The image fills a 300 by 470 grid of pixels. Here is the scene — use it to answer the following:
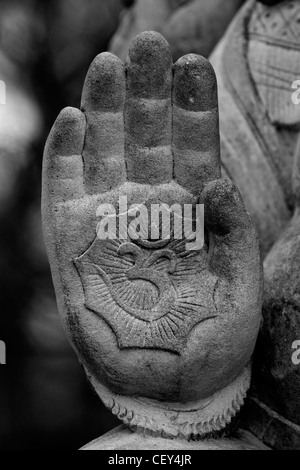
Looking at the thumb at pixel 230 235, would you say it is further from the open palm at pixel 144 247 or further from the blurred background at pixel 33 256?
the blurred background at pixel 33 256

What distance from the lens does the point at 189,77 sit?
1607 millimetres

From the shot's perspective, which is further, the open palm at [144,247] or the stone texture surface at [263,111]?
the stone texture surface at [263,111]

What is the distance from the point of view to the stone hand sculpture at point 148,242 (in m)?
1.59

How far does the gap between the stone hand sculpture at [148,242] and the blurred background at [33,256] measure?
5.84 ft

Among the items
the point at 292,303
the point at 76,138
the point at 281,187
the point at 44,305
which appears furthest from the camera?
the point at 44,305

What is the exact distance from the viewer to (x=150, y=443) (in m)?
1.62

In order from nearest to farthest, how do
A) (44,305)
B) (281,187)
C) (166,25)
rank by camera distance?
(281,187) → (166,25) → (44,305)

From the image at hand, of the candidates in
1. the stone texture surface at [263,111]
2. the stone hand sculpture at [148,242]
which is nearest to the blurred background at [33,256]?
the stone texture surface at [263,111]

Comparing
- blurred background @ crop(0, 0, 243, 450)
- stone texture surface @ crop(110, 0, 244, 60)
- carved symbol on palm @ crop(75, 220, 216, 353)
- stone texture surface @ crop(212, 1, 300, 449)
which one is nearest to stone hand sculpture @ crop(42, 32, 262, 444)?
carved symbol on palm @ crop(75, 220, 216, 353)

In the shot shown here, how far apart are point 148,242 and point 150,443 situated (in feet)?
1.09

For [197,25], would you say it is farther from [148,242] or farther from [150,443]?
[150,443]

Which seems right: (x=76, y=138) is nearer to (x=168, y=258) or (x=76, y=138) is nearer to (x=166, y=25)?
(x=168, y=258)

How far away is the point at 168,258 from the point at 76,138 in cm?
24
